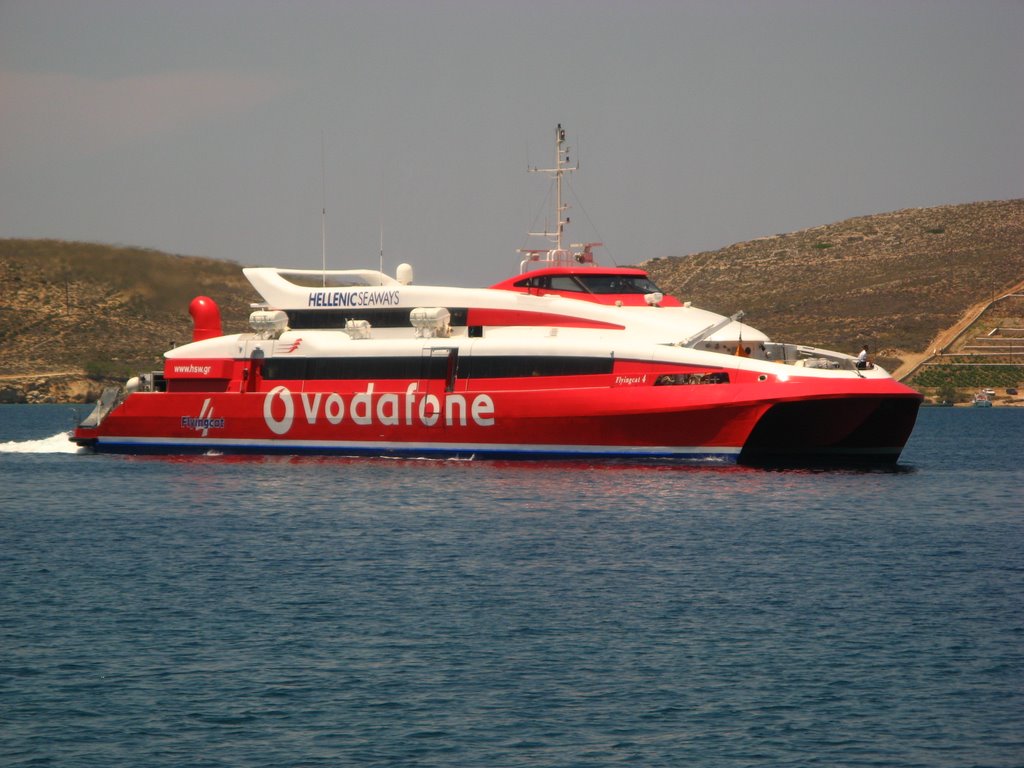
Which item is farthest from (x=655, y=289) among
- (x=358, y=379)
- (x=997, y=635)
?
(x=997, y=635)

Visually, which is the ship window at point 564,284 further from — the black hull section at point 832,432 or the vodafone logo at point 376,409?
the black hull section at point 832,432

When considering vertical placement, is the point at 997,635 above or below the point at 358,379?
below

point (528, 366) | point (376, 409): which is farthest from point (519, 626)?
point (376, 409)

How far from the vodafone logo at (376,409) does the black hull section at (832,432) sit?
803 cm

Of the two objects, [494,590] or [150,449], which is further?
[150,449]

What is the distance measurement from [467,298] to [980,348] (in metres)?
78.4

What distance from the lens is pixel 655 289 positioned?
43.7 metres

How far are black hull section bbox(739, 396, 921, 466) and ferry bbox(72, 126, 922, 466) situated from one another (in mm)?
53

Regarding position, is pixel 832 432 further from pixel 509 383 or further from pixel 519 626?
pixel 519 626

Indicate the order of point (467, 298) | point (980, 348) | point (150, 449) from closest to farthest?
point (467, 298) < point (150, 449) < point (980, 348)

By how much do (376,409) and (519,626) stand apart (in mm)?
23792

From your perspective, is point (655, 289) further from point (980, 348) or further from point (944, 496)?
point (980, 348)

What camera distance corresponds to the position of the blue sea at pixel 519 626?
50.3 ft

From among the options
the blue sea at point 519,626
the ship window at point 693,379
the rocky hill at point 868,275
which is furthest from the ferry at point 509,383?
the rocky hill at point 868,275
